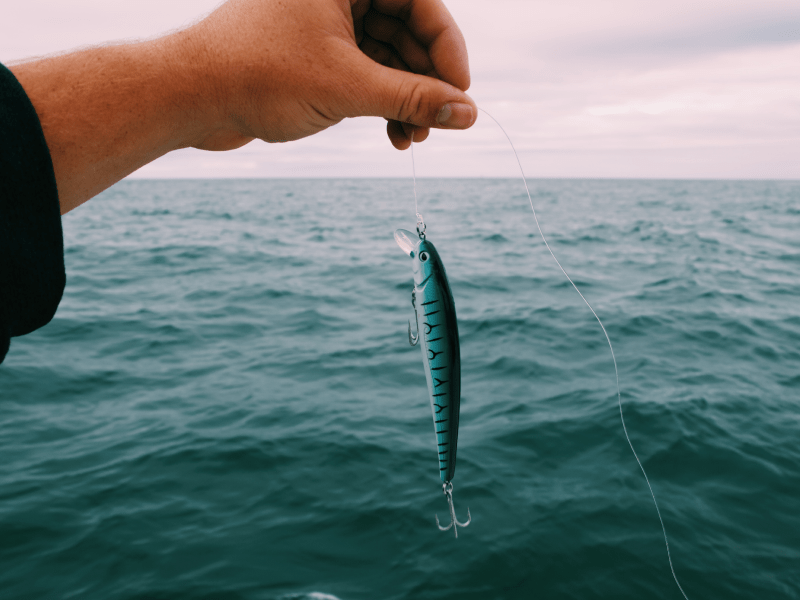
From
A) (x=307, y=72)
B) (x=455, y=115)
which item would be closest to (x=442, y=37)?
(x=455, y=115)

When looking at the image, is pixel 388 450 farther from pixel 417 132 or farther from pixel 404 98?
pixel 404 98

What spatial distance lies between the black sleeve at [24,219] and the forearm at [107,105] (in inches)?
9.2

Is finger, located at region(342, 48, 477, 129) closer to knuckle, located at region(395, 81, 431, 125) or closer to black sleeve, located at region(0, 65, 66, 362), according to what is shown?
knuckle, located at region(395, 81, 431, 125)

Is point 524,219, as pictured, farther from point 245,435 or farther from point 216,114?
point 216,114

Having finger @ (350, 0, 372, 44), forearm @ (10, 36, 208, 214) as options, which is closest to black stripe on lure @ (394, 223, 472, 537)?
forearm @ (10, 36, 208, 214)

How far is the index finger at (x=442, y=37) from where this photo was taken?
2395mm

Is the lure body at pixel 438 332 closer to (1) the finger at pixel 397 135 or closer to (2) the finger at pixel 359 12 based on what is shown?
(1) the finger at pixel 397 135

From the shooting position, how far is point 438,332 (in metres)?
1.94

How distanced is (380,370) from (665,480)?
4036 millimetres

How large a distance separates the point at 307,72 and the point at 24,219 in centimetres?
116

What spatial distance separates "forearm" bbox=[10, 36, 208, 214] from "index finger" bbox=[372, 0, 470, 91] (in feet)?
3.62

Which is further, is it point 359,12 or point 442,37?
point 359,12

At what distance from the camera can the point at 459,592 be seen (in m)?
3.99

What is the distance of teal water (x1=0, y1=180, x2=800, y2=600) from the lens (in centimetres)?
420
